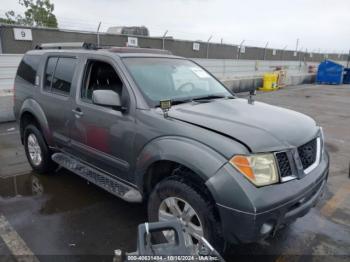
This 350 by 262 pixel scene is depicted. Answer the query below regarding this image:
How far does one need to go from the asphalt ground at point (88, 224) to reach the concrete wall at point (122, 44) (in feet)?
23.6

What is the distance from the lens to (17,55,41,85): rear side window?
176 inches

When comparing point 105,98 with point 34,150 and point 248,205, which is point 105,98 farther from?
point 34,150

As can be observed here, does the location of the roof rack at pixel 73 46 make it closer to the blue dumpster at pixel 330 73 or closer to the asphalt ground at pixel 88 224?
the asphalt ground at pixel 88 224

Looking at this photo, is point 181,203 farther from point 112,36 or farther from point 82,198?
point 112,36

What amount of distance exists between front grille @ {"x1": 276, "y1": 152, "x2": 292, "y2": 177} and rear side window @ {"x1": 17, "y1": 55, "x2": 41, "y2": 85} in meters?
3.70

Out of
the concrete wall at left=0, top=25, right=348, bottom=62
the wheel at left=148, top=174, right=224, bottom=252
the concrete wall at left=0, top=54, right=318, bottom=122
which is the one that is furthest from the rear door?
the concrete wall at left=0, top=25, right=348, bottom=62

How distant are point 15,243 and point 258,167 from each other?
8.03 feet

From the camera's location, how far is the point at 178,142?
254cm

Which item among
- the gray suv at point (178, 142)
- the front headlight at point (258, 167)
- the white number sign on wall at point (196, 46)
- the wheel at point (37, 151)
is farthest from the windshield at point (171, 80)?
the white number sign on wall at point (196, 46)

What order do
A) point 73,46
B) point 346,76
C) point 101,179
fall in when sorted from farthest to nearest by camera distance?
1. point 346,76
2. point 73,46
3. point 101,179

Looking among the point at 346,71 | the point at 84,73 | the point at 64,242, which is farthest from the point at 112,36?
the point at 346,71

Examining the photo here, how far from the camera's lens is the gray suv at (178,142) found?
226 centimetres

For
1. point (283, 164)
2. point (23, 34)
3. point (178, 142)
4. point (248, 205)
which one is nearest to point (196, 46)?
point (23, 34)

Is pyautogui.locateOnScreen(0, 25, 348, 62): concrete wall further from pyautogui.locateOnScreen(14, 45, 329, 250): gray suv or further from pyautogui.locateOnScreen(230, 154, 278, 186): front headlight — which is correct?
pyautogui.locateOnScreen(230, 154, 278, 186): front headlight
